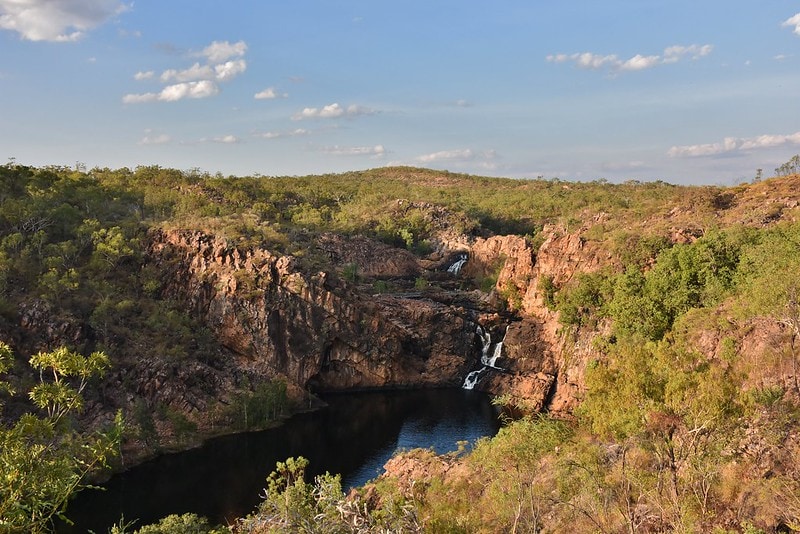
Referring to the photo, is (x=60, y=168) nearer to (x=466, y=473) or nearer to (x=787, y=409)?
(x=466, y=473)

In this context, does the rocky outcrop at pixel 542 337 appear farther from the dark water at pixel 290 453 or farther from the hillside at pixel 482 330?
the dark water at pixel 290 453

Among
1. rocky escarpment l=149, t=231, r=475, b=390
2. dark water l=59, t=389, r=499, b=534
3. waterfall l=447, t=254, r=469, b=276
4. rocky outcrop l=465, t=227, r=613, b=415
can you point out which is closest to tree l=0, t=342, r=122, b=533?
dark water l=59, t=389, r=499, b=534

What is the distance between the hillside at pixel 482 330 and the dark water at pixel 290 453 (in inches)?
118

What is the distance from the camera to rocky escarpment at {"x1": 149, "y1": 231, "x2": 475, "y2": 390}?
6606 cm

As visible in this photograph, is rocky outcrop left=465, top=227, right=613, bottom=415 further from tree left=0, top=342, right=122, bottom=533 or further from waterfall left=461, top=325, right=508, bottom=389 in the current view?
tree left=0, top=342, right=122, bottom=533

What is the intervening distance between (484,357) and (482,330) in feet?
12.1

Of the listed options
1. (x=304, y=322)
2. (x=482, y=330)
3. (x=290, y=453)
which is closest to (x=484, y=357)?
(x=482, y=330)

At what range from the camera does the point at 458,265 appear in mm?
111875

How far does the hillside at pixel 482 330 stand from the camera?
23.7 m

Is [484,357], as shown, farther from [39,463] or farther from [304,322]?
[39,463]

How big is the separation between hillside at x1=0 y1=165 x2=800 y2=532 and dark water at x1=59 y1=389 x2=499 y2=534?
118 inches

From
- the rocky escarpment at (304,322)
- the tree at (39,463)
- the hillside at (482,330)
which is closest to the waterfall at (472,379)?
the rocky escarpment at (304,322)

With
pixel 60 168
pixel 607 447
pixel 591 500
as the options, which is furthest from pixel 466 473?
pixel 60 168

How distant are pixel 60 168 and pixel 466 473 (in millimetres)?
87894
